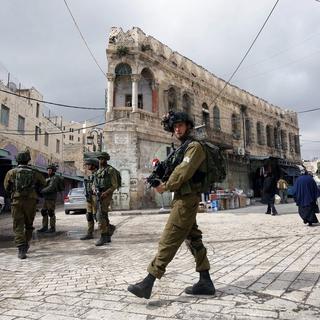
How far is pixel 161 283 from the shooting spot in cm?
364

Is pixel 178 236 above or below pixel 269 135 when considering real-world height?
below

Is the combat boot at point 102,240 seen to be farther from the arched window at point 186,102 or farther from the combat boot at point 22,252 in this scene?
the arched window at point 186,102

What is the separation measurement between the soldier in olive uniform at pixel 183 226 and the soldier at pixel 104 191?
3.70 m

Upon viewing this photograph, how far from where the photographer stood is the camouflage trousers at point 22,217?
5613mm

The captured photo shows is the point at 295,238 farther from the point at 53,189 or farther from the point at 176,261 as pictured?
the point at 53,189

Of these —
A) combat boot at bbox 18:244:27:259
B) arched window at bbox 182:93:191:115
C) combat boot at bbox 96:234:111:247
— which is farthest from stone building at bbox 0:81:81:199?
combat boot at bbox 18:244:27:259

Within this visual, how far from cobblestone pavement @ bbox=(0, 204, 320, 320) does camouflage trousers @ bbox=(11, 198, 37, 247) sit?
345 millimetres

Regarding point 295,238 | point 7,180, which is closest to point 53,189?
point 7,180

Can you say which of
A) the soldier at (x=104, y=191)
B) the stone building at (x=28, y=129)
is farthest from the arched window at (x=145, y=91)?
the soldier at (x=104, y=191)

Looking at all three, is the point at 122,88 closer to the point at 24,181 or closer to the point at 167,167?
the point at 24,181

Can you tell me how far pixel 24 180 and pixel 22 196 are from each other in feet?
0.89

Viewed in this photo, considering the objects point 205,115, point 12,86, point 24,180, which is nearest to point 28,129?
point 12,86

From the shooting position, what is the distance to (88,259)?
524 cm

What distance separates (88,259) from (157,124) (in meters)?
16.2
